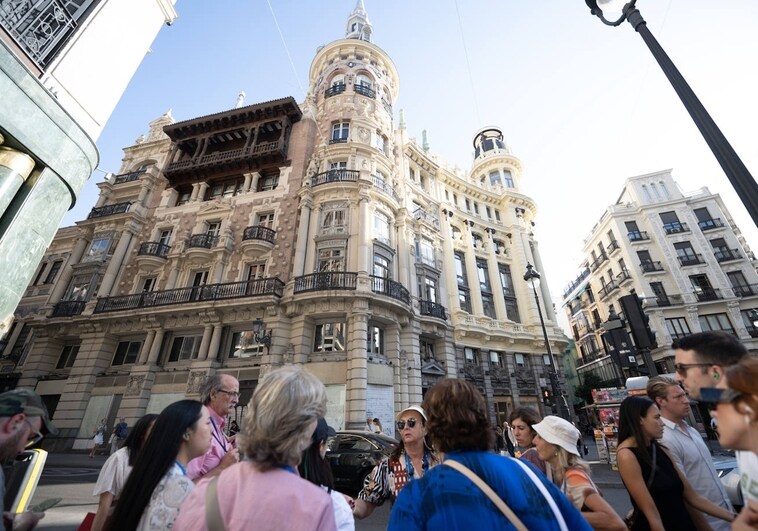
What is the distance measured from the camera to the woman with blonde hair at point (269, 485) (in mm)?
1284

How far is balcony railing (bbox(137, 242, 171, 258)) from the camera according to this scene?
65.9 feet

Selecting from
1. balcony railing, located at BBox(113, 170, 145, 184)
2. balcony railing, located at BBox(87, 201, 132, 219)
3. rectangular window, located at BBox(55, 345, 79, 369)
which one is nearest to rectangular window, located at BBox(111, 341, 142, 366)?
rectangular window, located at BBox(55, 345, 79, 369)

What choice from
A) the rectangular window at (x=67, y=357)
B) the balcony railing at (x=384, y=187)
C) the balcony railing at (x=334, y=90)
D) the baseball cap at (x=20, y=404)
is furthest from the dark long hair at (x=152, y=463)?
the balcony railing at (x=334, y=90)

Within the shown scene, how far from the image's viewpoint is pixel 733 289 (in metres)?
28.1

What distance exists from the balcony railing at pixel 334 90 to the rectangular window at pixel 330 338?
17.8 meters

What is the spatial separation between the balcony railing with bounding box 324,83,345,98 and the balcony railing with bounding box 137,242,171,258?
15.9m

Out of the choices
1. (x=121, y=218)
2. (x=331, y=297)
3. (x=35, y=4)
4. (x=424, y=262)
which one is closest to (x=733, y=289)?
(x=424, y=262)

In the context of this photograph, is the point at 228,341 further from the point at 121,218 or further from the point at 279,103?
the point at 279,103

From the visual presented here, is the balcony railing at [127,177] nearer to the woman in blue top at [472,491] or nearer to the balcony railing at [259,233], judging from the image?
the balcony railing at [259,233]

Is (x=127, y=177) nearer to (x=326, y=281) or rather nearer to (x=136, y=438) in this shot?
(x=326, y=281)

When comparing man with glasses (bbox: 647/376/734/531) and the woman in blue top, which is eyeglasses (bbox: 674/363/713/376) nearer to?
man with glasses (bbox: 647/376/734/531)

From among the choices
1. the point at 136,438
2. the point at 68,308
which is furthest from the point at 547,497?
the point at 68,308

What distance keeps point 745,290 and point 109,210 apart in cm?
5204

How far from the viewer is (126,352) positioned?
18656 mm
